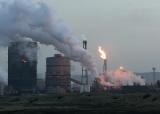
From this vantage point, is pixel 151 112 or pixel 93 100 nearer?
pixel 151 112

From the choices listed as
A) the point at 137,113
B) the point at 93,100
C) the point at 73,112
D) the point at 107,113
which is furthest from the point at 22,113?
the point at 93,100

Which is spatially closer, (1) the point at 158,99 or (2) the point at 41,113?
(2) the point at 41,113

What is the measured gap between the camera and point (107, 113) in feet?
360

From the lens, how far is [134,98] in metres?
174

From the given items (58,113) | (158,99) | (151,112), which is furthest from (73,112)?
(158,99)

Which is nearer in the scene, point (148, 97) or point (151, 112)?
point (151, 112)

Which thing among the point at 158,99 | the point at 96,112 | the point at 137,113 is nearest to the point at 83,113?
the point at 96,112

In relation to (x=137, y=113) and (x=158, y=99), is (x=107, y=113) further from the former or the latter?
(x=158, y=99)

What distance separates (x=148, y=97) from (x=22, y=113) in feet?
254

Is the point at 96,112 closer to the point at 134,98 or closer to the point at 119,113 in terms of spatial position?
the point at 119,113

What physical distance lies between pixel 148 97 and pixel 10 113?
78685 mm

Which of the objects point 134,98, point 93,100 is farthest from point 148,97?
point 93,100

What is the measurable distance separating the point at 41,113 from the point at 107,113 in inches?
651

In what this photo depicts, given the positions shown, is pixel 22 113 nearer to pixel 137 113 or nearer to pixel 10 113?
pixel 10 113
